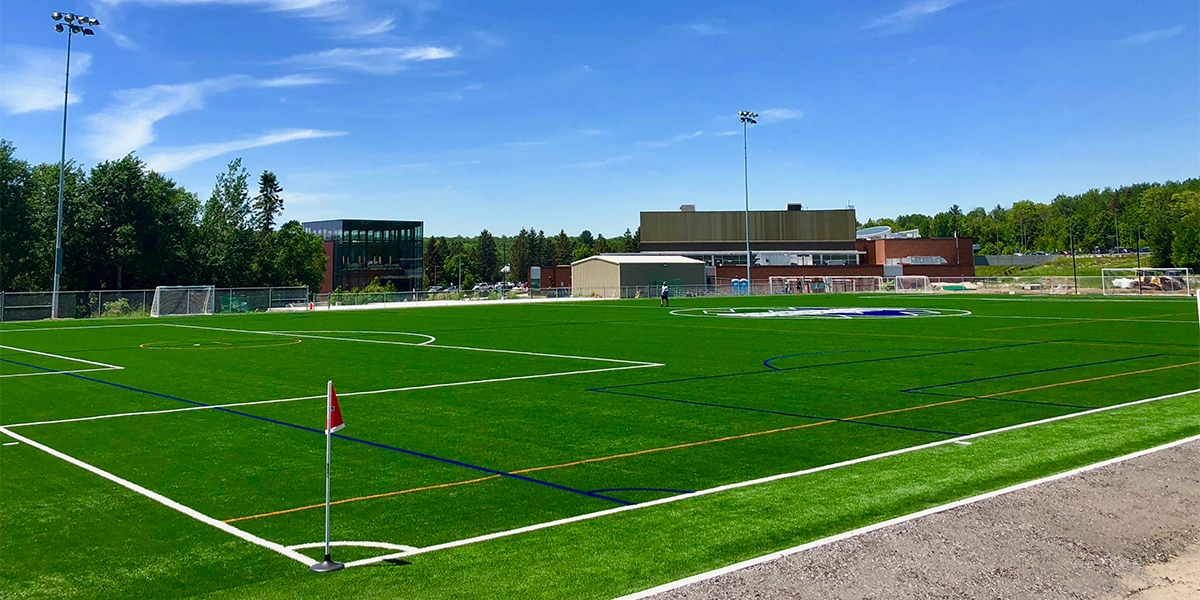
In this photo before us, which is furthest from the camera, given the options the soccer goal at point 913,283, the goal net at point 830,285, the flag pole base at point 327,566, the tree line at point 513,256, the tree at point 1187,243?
the tree line at point 513,256

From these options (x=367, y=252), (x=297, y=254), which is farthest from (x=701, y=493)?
(x=367, y=252)

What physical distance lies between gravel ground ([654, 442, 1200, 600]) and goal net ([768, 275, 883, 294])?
74.5 meters

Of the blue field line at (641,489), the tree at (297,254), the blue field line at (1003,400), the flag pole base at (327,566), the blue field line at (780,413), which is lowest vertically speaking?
the blue field line at (641,489)

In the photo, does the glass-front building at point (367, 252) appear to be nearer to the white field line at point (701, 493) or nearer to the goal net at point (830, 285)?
the goal net at point (830, 285)

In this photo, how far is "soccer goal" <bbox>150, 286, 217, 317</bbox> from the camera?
174ft

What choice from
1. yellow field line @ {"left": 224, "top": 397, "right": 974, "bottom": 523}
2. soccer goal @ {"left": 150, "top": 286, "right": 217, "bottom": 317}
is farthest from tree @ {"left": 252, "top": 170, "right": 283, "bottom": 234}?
yellow field line @ {"left": 224, "top": 397, "right": 974, "bottom": 523}

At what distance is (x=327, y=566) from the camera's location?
6.38m

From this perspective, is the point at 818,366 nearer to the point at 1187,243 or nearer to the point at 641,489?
the point at 641,489

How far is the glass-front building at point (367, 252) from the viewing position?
11562 centimetres

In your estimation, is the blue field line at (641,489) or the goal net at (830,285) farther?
the goal net at (830,285)

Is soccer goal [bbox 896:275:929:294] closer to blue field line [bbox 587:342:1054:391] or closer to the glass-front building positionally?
blue field line [bbox 587:342:1054:391]

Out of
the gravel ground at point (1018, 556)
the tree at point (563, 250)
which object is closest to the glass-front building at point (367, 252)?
the tree at point (563, 250)

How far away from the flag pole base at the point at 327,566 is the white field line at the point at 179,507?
16cm

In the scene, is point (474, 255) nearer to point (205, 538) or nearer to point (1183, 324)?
point (1183, 324)
